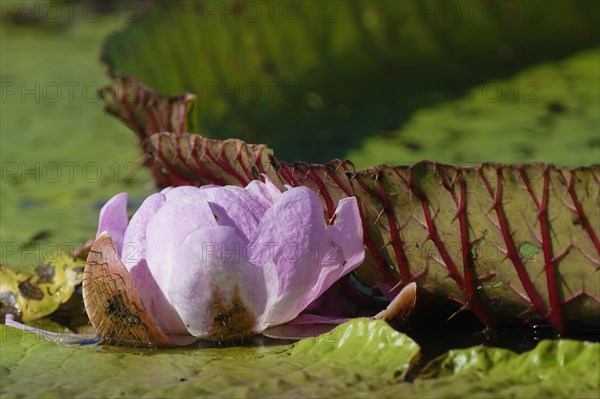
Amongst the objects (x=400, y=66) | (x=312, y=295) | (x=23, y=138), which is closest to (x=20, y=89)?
(x=23, y=138)

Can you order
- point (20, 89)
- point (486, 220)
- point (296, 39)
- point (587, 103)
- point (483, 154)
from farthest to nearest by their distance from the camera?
1. point (20, 89)
2. point (296, 39)
3. point (587, 103)
4. point (483, 154)
5. point (486, 220)

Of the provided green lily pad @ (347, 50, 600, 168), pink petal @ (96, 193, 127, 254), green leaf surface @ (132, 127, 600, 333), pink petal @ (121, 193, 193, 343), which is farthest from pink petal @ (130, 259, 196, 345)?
green lily pad @ (347, 50, 600, 168)

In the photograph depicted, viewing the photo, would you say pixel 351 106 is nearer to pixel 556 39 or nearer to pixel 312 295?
pixel 556 39

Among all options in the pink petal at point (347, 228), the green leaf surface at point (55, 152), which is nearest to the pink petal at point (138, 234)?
the pink petal at point (347, 228)

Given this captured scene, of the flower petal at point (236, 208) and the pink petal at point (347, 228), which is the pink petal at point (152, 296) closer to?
the flower petal at point (236, 208)

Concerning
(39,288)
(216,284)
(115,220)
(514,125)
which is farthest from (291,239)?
(514,125)

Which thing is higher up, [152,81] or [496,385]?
[152,81]

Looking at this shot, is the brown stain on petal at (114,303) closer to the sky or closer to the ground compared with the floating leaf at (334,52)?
closer to the ground
